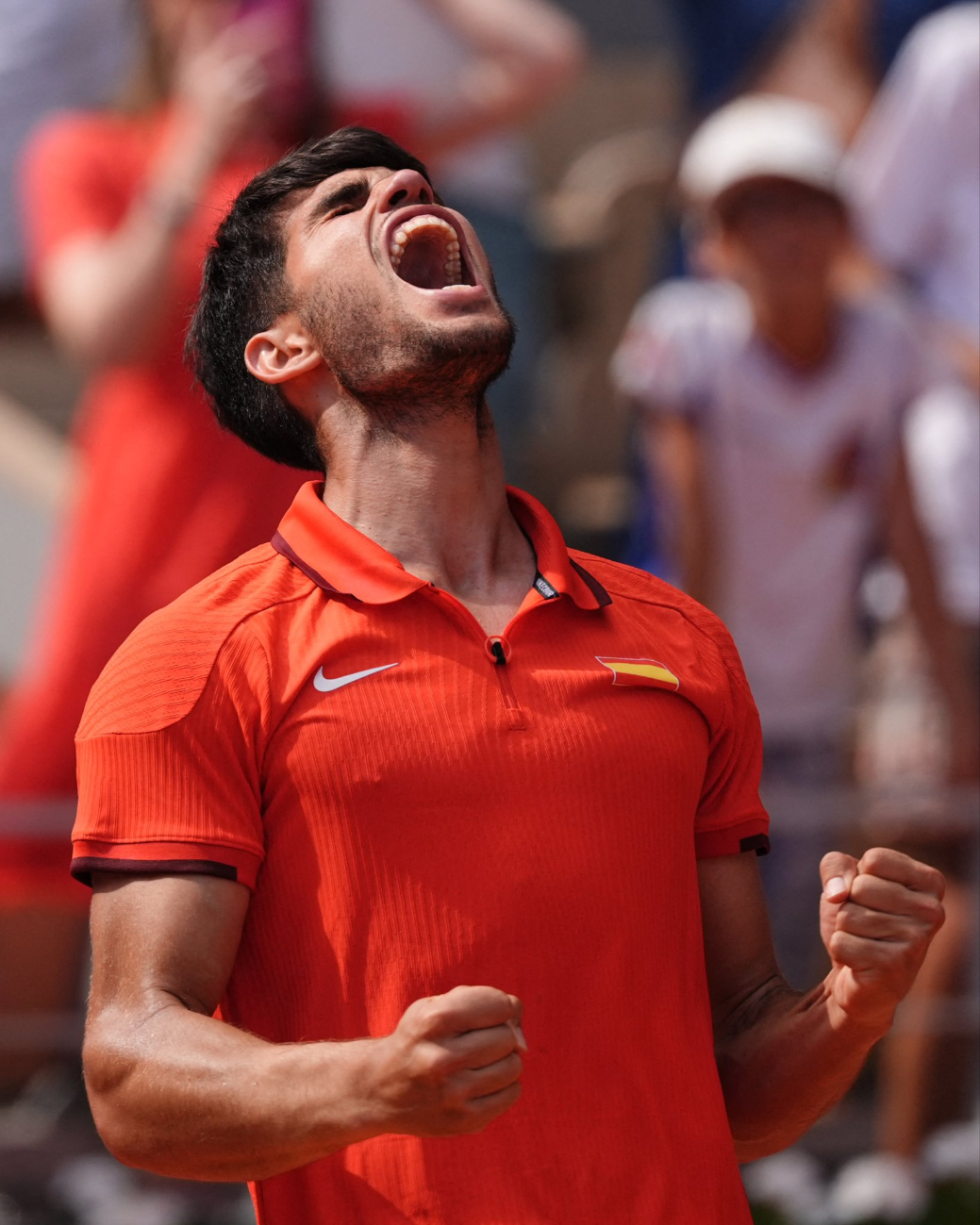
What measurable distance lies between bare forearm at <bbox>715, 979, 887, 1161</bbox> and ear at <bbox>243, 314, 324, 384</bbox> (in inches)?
32.5

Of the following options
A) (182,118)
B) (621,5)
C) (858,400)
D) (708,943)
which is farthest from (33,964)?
(621,5)

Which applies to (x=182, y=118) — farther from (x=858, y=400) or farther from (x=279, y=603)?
(x=279, y=603)

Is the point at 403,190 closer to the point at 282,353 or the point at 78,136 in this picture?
the point at 282,353

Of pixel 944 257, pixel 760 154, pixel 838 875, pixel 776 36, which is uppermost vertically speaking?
pixel 776 36

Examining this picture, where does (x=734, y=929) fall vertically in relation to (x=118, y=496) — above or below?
below

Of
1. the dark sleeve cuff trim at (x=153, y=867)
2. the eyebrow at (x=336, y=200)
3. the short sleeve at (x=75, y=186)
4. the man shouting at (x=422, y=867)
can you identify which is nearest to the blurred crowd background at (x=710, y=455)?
the short sleeve at (x=75, y=186)

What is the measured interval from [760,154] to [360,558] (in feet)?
8.26

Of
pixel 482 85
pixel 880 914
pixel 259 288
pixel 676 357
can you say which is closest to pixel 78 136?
pixel 482 85

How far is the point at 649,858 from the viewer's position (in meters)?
1.78

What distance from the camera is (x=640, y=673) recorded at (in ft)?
5.97

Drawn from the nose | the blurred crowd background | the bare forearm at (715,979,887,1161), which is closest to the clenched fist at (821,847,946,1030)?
the bare forearm at (715,979,887,1161)

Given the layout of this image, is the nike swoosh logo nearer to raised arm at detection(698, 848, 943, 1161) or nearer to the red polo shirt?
the red polo shirt

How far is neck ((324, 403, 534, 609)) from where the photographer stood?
6.23 ft

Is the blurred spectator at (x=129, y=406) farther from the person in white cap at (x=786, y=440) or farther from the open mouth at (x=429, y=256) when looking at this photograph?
the open mouth at (x=429, y=256)
